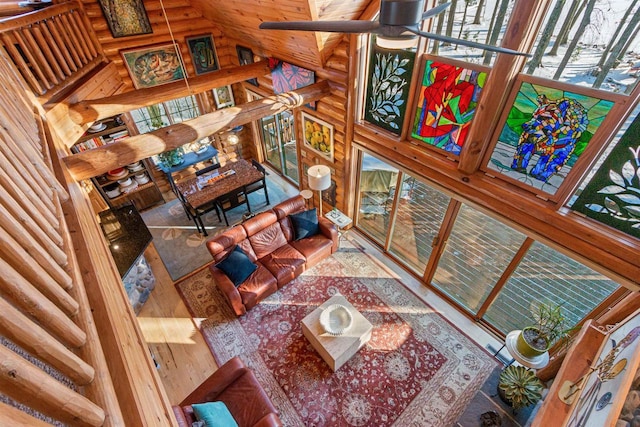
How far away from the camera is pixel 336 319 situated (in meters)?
4.07

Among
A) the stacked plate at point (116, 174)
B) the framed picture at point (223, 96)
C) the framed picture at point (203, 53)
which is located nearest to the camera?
the framed picture at point (203, 53)

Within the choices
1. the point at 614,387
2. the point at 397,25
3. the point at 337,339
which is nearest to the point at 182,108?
the point at 337,339

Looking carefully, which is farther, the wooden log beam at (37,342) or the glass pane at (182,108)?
the glass pane at (182,108)

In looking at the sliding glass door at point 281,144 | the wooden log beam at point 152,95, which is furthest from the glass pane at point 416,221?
the wooden log beam at point 152,95

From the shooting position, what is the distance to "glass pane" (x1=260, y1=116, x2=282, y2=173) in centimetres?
716

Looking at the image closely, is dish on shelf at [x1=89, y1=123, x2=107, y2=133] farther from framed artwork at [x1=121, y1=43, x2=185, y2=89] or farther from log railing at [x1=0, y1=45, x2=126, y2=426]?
log railing at [x1=0, y1=45, x2=126, y2=426]

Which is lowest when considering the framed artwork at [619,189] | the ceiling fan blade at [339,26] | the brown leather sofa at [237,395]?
the brown leather sofa at [237,395]

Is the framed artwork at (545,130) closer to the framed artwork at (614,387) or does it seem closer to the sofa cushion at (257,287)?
the framed artwork at (614,387)

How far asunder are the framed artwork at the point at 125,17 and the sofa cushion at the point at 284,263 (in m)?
4.34

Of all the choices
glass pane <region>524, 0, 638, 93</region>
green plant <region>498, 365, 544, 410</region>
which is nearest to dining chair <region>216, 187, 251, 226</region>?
glass pane <region>524, 0, 638, 93</region>

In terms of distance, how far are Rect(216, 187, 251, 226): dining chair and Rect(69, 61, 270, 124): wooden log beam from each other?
2.01 m

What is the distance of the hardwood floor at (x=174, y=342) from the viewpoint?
12.9 feet

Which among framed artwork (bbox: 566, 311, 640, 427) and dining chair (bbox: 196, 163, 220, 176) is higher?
framed artwork (bbox: 566, 311, 640, 427)

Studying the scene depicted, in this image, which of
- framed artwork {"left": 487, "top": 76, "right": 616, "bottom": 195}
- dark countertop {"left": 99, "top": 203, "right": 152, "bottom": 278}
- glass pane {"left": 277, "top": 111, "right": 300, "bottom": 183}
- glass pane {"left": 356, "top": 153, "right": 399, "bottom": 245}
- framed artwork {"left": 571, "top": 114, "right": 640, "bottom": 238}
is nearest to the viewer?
framed artwork {"left": 571, "top": 114, "right": 640, "bottom": 238}
